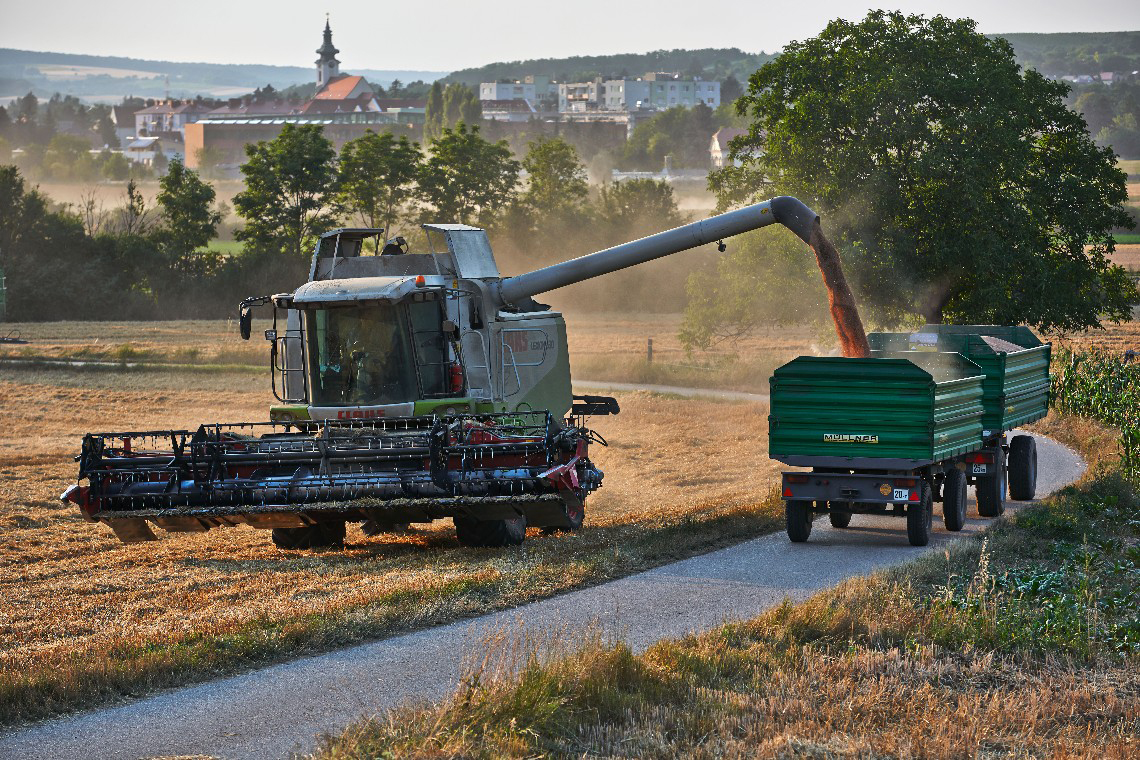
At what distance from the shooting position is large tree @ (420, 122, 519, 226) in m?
85.3

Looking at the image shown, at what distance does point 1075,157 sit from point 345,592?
32.2 metres

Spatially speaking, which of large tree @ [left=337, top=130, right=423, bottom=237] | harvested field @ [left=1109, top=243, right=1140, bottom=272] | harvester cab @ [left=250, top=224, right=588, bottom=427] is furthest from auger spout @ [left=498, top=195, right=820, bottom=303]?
large tree @ [left=337, top=130, right=423, bottom=237]

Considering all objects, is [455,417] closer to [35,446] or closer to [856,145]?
[35,446]

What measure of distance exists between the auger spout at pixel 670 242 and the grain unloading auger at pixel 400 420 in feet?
0.09

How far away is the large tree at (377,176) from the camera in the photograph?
83.3 m

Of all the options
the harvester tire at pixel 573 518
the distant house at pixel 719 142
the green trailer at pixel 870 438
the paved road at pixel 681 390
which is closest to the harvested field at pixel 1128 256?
the paved road at pixel 681 390

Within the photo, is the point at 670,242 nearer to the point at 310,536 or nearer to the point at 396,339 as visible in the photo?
the point at 396,339

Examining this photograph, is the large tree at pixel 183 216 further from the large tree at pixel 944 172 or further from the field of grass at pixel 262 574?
the field of grass at pixel 262 574

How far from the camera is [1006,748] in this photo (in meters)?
8.48

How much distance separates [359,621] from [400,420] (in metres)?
5.93

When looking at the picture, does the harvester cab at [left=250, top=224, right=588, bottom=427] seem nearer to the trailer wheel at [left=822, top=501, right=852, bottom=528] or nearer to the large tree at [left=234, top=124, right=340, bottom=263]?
the trailer wheel at [left=822, top=501, right=852, bottom=528]

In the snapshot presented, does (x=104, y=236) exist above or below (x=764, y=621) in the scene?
above

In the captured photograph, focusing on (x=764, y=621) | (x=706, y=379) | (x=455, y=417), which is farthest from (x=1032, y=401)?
(x=706, y=379)

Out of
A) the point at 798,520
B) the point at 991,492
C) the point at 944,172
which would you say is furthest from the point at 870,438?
the point at 944,172
